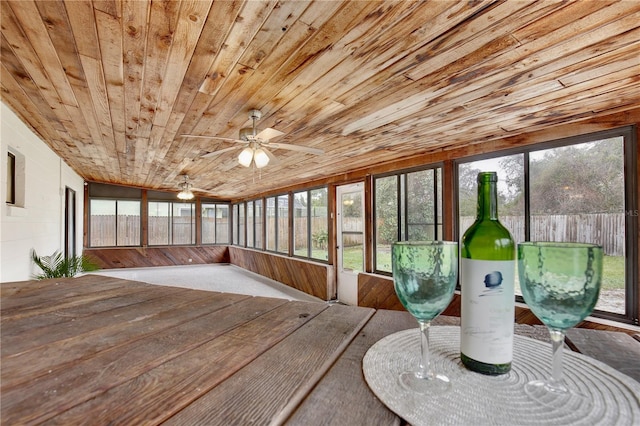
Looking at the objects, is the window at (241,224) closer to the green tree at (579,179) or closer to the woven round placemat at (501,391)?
the green tree at (579,179)

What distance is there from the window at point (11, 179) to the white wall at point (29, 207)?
0.31ft

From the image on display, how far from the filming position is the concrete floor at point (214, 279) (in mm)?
6051

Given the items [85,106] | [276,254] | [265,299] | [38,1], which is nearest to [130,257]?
[276,254]

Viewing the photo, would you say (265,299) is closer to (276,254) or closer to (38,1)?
(38,1)

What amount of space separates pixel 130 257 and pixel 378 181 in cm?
745

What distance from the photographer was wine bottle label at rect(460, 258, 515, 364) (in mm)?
530

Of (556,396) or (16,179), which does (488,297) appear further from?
(16,179)

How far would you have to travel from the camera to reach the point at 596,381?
20.8 inches

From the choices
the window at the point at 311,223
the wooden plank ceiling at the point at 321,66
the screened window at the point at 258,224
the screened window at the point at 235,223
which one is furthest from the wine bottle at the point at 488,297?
the screened window at the point at 235,223

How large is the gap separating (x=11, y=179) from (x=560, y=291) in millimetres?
4416

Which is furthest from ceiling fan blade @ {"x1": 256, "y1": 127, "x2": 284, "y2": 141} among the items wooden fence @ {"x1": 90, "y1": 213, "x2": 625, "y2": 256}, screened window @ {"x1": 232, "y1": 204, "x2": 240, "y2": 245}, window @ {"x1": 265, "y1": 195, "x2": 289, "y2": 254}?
screened window @ {"x1": 232, "y1": 204, "x2": 240, "y2": 245}

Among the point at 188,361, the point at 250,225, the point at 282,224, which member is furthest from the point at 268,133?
the point at 250,225

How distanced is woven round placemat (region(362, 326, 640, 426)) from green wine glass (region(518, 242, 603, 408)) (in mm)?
26

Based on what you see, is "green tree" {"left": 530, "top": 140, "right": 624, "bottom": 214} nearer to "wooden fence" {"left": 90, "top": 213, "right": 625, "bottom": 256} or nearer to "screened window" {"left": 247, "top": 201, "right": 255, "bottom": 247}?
"wooden fence" {"left": 90, "top": 213, "right": 625, "bottom": 256}
